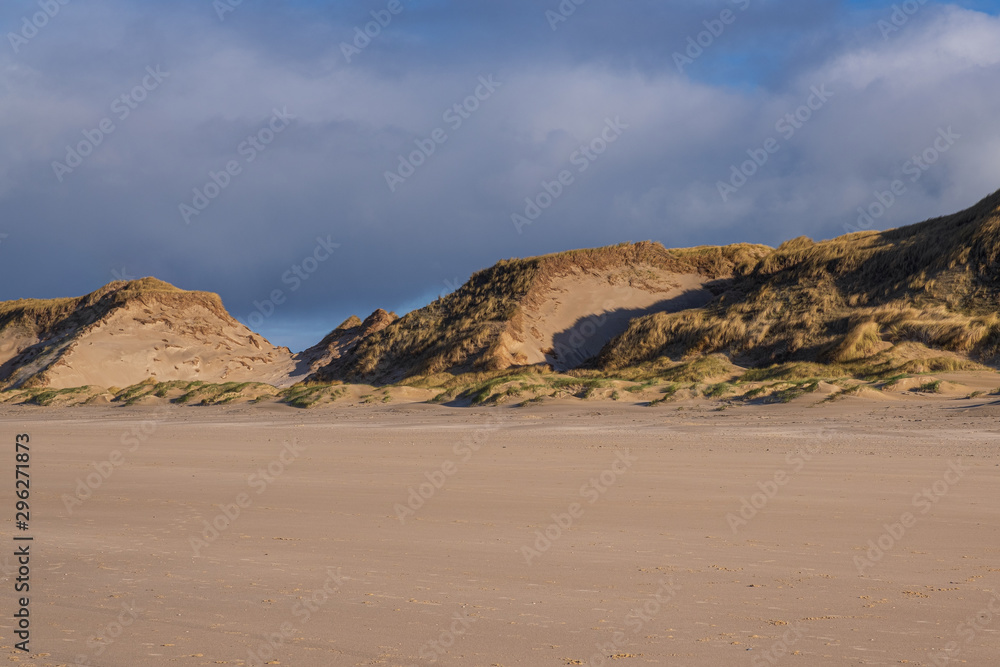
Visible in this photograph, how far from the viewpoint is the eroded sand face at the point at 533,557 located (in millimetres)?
3393

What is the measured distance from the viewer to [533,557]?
16.0 ft

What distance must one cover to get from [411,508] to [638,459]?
3.39m

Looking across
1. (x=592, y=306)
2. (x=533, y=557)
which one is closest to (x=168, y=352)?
(x=592, y=306)

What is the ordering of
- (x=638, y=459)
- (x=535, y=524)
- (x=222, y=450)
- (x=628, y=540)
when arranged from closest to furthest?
(x=628, y=540) < (x=535, y=524) < (x=638, y=459) < (x=222, y=450)

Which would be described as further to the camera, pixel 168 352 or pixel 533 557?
pixel 168 352

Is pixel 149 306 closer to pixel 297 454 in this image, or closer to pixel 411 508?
pixel 297 454

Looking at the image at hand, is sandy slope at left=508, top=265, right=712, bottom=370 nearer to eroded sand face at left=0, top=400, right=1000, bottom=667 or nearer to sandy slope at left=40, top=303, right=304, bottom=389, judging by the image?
sandy slope at left=40, top=303, right=304, bottom=389

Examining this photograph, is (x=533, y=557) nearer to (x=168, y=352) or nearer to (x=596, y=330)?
(x=596, y=330)

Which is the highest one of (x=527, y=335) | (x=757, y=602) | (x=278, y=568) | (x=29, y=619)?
(x=29, y=619)

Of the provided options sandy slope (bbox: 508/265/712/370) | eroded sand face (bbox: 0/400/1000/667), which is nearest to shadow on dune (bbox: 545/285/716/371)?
sandy slope (bbox: 508/265/712/370)

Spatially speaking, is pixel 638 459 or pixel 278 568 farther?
pixel 638 459

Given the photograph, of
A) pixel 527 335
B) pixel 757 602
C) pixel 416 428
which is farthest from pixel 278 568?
pixel 527 335

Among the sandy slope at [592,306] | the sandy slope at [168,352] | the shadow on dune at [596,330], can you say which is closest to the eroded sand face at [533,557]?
the shadow on dune at [596,330]

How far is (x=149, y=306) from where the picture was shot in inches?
1620
